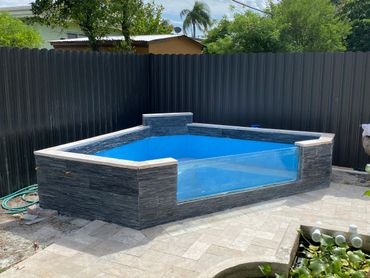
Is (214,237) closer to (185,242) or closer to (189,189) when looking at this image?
(185,242)

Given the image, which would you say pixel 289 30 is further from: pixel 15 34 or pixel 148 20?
pixel 15 34

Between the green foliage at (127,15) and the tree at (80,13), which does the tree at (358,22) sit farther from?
the tree at (80,13)

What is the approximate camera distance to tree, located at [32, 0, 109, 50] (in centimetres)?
1195

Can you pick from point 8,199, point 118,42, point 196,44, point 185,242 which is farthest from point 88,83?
point 196,44

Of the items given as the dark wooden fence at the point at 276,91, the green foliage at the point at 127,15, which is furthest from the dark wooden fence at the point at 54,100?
the green foliage at the point at 127,15

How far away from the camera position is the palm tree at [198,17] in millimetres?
46469

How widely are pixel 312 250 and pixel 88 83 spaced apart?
4.83 meters

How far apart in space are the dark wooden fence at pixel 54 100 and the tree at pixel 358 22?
47.3ft

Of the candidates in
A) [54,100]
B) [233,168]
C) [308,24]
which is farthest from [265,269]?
[308,24]

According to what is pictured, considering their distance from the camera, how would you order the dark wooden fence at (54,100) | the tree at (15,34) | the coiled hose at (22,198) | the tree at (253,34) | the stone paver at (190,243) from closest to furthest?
the stone paver at (190,243), the coiled hose at (22,198), the dark wooden fence at (54,100), the tree at (253,34), the tree at (15,34)

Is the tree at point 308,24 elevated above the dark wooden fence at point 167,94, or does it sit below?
above

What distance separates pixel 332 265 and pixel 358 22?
1825cm

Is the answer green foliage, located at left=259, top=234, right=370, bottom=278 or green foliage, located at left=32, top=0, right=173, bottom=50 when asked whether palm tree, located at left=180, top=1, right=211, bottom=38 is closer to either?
green foliage, located at left=32, top=0, right=173, bottom=50

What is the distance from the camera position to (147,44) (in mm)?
14297
